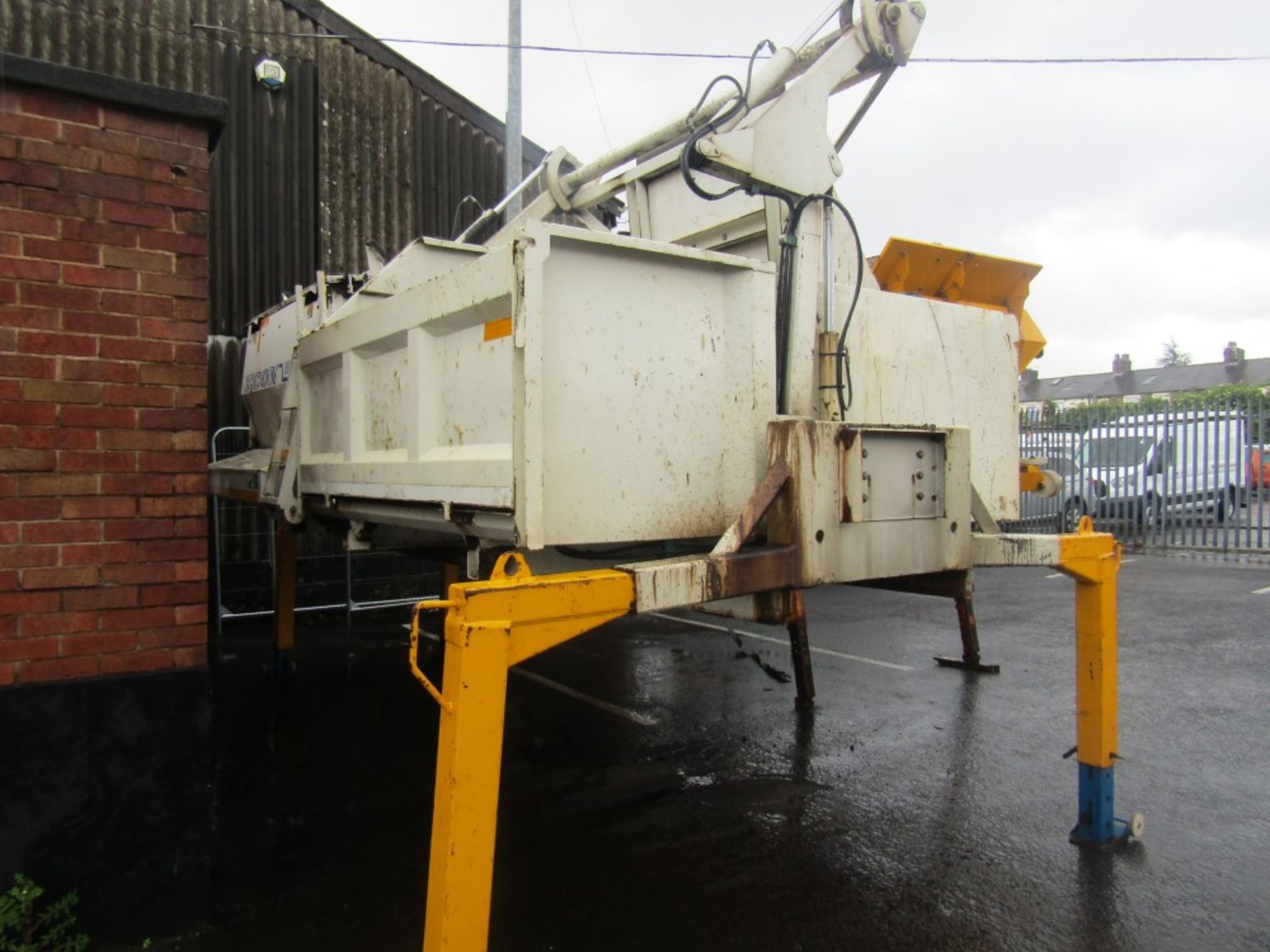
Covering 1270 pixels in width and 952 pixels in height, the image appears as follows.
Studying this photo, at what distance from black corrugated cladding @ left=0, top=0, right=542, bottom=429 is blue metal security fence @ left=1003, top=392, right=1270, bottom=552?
364 inches

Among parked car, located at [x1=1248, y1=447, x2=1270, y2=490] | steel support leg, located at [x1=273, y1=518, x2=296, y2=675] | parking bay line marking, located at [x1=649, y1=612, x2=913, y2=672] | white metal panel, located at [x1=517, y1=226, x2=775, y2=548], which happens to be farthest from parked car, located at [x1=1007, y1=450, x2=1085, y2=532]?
white metal panel, located at [x1=517, y1=226, x2=775, y2=548]

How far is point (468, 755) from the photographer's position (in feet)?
6.24

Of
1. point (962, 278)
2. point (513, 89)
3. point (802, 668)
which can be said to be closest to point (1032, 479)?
point (962, 278)

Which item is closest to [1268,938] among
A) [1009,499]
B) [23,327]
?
[1009,499]

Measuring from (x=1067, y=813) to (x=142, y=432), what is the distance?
4.10m

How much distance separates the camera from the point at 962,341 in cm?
378

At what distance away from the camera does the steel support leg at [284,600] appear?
6227mm

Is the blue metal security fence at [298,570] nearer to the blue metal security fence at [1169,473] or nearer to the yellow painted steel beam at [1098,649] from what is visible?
the yellow painted steel beam at [1098,649]

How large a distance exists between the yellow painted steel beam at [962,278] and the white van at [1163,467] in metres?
10.9

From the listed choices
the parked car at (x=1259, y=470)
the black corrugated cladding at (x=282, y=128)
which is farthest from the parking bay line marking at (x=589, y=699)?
the parked car at (x=1259, y=470)

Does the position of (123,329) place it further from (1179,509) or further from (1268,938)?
(1179,509)

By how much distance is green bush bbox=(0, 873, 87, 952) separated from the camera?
8.61ft

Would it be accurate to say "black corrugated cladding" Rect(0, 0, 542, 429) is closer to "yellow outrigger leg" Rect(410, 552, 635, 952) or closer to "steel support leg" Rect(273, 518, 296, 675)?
"steel support leg" Rect(273, 518, 296, 675)

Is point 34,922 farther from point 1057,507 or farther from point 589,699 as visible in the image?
point 1057,507
